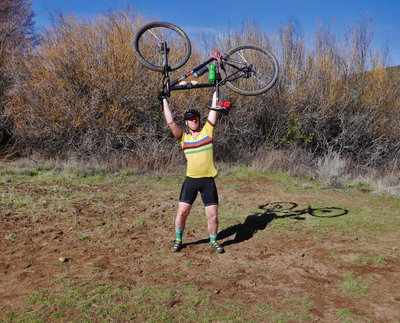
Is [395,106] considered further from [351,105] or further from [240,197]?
[240,197]

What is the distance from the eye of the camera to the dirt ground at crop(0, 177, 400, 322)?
4199mm

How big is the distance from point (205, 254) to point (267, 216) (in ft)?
8.13

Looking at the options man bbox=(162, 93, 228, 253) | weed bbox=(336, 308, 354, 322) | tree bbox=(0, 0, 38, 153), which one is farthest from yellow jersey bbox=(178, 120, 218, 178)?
tree bbox=(0, 0, 38, 153)

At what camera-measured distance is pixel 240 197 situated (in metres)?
9.03

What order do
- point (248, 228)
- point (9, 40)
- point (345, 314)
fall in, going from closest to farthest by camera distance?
point (345, 314) → point (248, 228) → point (9, 40)

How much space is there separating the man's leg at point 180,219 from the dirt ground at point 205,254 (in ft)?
0.43

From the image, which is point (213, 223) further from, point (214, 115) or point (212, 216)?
point (214, 115)

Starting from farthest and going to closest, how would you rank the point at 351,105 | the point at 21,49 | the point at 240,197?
the point at 351,105 → the point at 21,49 → the point at 240,197

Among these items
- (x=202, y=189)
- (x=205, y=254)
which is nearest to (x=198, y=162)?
(x=202, y=189)

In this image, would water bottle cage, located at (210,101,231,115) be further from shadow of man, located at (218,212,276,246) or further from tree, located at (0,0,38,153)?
tree, located at (0,0,38,153)

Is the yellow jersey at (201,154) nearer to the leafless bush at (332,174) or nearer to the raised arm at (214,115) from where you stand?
the raised arm at (214,115)

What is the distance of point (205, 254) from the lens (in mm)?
5445

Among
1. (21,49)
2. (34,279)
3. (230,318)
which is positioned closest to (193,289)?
(230,318)

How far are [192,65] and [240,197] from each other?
7857 mm
